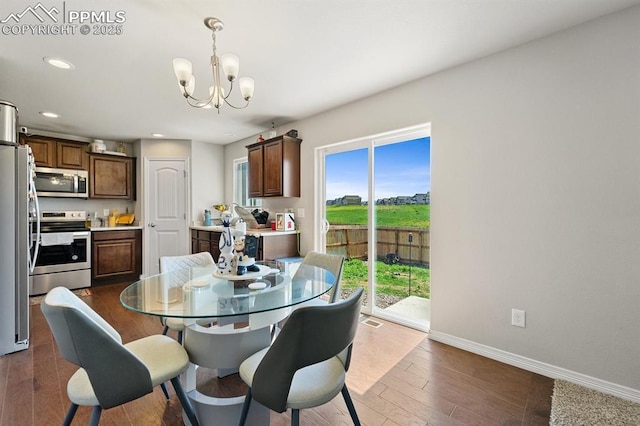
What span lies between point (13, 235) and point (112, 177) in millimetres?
2779

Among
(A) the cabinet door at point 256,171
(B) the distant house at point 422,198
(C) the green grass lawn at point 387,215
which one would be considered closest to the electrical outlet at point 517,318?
(C) the green grass lawn at point 387,215

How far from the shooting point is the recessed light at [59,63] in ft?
7.55

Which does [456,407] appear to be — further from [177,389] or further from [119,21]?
[119,21]

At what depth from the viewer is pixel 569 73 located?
77.7 inches

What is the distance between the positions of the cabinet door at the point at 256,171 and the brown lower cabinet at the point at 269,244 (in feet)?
2.54

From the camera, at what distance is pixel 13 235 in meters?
2.45

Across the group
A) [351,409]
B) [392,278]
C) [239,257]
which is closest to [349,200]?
[392,278]

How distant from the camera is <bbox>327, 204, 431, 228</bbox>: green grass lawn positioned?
2.89m

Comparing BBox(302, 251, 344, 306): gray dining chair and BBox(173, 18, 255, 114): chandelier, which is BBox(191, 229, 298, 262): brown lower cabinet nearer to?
BBox(302, 251, 344, 306): gray dining chair

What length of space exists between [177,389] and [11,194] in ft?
7.76

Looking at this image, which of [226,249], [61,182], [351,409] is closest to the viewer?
[351,409]

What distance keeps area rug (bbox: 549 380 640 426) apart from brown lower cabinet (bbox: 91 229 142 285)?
5.50 meters

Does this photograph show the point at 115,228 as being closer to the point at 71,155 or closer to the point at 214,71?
the point at 71,155

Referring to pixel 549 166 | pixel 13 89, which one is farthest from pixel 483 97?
pixel 13 89
